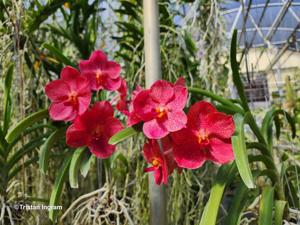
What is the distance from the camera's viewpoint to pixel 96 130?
0.64 meters

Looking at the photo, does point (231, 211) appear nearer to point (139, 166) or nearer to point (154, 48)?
point (154, 48)

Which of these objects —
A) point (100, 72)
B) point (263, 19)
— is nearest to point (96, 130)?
point (100, 72)

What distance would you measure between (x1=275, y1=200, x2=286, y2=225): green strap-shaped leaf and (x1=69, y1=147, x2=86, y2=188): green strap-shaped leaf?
38 cm

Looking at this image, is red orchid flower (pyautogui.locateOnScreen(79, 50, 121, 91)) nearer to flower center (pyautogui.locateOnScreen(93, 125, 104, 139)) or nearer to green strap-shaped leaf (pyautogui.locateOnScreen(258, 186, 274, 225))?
flower center (pyautogui.locateOnScreen(93, 125, 104, 139))

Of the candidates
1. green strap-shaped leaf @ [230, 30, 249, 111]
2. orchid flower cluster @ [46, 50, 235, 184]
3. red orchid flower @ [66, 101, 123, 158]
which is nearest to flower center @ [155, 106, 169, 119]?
orchid flower cluster @ [46, 50, 235, 184]

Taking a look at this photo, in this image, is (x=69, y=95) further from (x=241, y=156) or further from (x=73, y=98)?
(x=241, y=156)

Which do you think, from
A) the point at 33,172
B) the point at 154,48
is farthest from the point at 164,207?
the point at 33,172

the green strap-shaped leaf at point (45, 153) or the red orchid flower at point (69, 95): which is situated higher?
the red orchid flower at point (69, 95)

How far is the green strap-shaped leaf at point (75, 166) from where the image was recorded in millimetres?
616

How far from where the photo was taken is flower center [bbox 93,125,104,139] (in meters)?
0.64

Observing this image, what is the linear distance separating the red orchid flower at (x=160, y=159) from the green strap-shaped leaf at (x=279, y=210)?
23 centimetres

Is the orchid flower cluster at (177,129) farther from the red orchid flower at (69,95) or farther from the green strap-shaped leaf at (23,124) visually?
the green strap-shaped leaf at (23,124)

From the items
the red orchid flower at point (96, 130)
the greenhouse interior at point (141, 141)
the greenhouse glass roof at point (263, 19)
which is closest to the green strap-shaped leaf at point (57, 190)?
the greenhouse interior at point (141, 141)

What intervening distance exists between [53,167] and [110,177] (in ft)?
1.36
